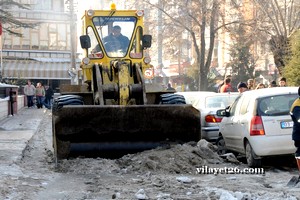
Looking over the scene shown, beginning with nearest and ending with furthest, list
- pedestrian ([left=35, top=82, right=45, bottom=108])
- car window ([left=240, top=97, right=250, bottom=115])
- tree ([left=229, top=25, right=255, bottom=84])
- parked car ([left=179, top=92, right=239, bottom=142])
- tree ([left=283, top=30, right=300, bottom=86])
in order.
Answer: car window ([left=240, top=97, right=250, bottom=115])
parked car ([left=179, top=92, right=239, bottom=142])
tree ([left=283, top=30, right=300, bottom=86])
pedestrian ([left=35, top=82, right=45, bottom=108])
tree ([left=229, top=25, right=255, bottom=84])

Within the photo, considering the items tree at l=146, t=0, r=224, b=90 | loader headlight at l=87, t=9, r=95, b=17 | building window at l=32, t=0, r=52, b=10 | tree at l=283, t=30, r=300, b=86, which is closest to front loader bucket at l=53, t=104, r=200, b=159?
loader headlight at l=87, t=9, r=95, b=17

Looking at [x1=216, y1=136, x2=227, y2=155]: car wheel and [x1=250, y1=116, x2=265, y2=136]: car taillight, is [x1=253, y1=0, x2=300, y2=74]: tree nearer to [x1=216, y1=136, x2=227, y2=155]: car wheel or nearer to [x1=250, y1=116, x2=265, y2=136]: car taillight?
[x1=216, y1=136, x2=227, y2=155]: car wheel

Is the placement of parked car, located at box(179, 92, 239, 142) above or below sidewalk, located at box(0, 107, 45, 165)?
above

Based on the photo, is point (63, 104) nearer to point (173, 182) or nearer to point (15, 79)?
point (173, 182)

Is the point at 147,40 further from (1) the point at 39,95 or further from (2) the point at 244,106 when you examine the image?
(1) the point at 39,95

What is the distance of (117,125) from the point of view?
9.79 meters

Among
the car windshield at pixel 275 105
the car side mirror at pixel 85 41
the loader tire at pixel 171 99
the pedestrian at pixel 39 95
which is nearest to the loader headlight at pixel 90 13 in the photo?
the car side mirror at pixel 85 41

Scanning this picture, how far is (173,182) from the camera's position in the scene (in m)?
8.27

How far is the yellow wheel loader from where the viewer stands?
9.71 m

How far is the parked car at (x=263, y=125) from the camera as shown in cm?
980

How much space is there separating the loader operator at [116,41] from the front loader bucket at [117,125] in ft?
9.77

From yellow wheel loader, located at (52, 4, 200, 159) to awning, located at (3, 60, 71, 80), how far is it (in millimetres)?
35341

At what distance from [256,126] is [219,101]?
472 cm

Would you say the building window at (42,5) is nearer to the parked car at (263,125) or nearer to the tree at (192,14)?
the tree at (192,14)
